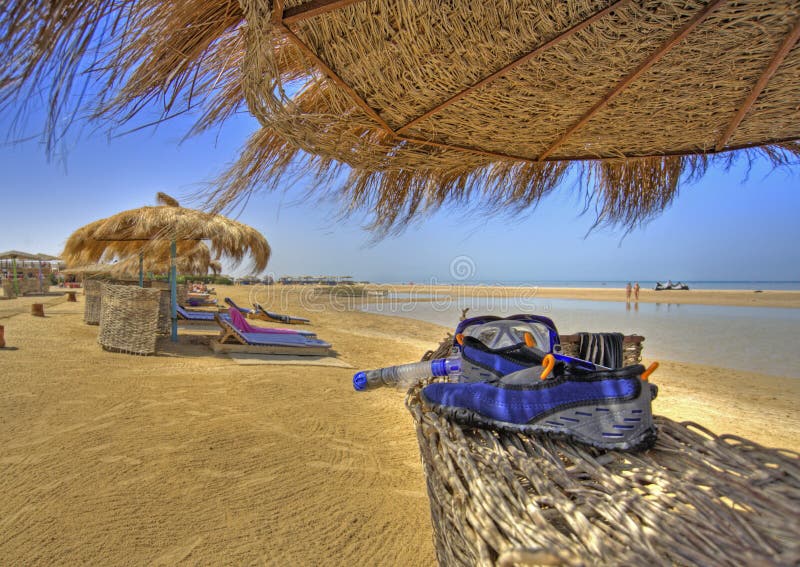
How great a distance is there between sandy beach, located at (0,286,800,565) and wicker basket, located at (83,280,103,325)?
368 centimetres

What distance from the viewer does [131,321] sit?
634 cm

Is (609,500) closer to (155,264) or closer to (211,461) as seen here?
(211,461)

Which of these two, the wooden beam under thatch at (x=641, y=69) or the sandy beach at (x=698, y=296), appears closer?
the wooden beam under thatch at (x=641, y=69)

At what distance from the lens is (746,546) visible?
2.41 feet

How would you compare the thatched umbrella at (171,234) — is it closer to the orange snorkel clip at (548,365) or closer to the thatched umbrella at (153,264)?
the thatched umbrella at (153,264)

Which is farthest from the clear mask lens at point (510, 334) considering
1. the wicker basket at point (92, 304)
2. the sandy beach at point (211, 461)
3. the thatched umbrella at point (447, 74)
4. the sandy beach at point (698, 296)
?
the sandy beach at point (698, 296)

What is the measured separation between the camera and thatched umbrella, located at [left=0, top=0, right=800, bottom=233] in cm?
134

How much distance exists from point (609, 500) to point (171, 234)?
6.66 metres

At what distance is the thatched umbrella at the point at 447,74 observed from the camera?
4.40ft

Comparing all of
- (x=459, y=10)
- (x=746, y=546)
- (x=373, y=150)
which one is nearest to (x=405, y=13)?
(x=459, y=10)

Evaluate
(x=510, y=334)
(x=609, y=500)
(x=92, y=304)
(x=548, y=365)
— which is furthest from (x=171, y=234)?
(x=609, y=500)

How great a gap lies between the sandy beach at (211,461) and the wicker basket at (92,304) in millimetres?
3684

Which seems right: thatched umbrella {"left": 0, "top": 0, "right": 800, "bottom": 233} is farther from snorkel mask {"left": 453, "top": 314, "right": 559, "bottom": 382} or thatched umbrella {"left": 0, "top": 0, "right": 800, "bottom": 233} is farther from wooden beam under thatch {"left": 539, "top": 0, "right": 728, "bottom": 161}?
snorkel mask {"left": 453, "top": 314, "right": 559, "bottom": 382}

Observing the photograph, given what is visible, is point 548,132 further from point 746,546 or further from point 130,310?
point 130,310
